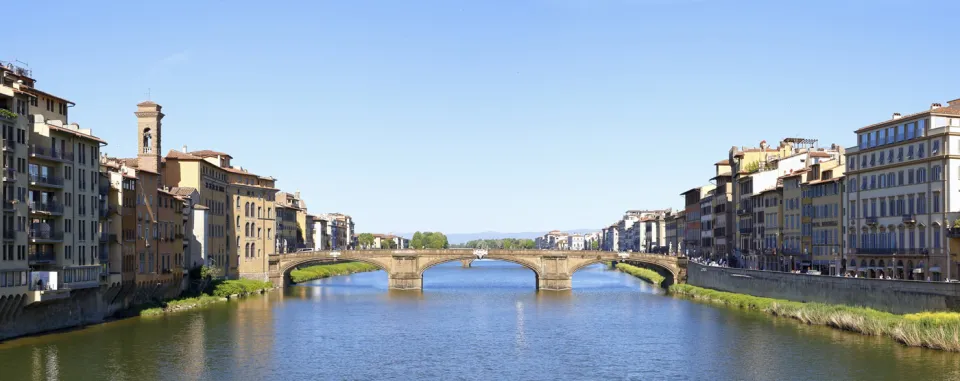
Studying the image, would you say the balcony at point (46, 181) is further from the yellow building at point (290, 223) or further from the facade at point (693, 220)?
the yellow building at point (290, 223)

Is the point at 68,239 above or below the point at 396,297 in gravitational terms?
above

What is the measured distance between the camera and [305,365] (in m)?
55.4

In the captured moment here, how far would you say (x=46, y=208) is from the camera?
61.3 m

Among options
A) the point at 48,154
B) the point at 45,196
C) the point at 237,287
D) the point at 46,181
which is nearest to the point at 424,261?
the point at 237,287

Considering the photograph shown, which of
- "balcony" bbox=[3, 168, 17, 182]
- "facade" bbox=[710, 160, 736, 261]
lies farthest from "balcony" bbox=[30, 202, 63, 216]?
"facade" bbox=[710, 160, 736, 261]

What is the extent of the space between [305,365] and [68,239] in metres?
18.8

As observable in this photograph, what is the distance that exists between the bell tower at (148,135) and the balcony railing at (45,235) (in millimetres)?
26114

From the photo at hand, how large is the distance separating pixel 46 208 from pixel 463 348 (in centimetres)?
2546

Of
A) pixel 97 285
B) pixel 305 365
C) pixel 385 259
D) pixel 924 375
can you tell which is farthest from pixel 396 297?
pixel 924 375

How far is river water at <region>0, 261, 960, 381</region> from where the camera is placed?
170 ft

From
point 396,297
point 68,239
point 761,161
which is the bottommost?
point 396,297

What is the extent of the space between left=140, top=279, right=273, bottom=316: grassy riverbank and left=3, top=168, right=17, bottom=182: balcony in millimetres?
22277

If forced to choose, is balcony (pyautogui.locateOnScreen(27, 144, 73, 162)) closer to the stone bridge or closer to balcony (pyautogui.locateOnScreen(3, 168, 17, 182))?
balcony (pyautogui.locateOnScreen(3, 168, 17, 182))

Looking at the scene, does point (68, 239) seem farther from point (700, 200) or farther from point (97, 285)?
point (700, 200)
